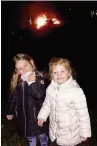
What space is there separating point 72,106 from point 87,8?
8454 mm

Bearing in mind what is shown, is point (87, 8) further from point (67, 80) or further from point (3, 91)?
point (67, 80)

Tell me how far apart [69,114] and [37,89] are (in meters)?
0.60

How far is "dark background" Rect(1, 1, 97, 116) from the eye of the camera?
945 centimetres

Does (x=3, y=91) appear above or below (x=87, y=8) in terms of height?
below

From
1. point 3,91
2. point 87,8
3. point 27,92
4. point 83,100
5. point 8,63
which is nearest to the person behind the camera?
point 83,100

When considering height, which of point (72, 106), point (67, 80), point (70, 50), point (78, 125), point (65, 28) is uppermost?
point (65, 28)

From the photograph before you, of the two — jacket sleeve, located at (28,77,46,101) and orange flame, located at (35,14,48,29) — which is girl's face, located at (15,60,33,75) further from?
orange flame, located at (35,14,48,29)

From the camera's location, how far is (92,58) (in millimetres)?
11656

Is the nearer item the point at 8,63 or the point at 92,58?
the point at 8,63

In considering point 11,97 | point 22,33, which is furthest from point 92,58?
point 11,97

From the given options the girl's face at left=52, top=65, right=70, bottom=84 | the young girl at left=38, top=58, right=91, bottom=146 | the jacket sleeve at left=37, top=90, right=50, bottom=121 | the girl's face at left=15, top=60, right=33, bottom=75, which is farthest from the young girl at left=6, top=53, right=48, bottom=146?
the girl's face at left=52, top=65, right=70, bottom=84

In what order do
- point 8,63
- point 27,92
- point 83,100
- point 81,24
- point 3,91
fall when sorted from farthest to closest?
point 81,24
point 8,63
point 3,91
point 27,92
point 83,100

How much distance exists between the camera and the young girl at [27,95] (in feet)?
13.5

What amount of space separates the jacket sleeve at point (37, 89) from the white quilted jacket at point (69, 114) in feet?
0.66
